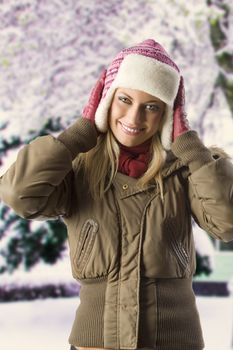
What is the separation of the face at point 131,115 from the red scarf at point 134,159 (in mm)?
25

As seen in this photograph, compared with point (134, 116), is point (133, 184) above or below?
below

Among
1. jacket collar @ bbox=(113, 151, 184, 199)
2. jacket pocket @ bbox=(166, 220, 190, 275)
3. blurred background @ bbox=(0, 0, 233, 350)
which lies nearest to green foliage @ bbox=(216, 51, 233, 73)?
blurred background @ bbox=(0, 0, 233, 350)

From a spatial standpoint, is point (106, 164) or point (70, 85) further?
point (70, 85)

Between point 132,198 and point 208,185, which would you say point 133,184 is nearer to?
point 132,198

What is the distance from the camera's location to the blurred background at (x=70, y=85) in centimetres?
293

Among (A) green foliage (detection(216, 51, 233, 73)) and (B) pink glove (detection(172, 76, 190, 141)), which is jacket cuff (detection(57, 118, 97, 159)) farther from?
(A) green foliage (detection(216, 51, 233, 73))

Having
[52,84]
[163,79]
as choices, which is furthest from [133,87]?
[52,84]

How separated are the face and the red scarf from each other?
0.08 ft

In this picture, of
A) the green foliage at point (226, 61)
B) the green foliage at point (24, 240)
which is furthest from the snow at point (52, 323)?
the green foliage at point (226, 61)

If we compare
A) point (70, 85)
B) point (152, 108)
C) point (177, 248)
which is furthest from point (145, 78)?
point (70, 85)

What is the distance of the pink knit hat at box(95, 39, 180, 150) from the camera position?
1491mm

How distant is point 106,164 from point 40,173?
0.61ft

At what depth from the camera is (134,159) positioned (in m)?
1.54

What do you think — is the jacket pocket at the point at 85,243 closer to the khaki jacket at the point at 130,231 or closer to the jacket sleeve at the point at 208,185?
the khaki jacket at the point at 130,231
